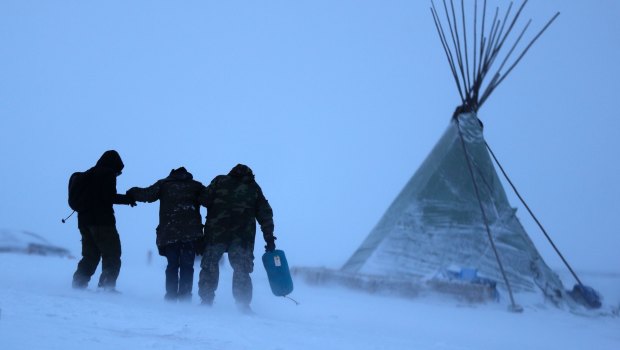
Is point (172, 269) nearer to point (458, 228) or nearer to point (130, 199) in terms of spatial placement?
point (130, 199)

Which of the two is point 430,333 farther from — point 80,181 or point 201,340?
point 80,181

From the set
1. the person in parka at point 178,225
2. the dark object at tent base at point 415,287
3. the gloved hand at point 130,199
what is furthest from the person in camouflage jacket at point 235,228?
the dark object at tent base at point 415,287

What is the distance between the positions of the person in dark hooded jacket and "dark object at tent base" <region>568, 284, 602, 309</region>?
17.6 feet

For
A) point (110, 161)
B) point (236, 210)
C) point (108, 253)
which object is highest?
point (110, 161)

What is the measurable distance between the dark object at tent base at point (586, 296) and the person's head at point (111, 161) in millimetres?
5515

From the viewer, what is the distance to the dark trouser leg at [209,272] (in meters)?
4.16

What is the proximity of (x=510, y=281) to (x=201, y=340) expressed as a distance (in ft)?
17.4

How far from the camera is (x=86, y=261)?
442 centimetres

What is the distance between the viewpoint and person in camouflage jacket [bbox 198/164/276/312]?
418cm

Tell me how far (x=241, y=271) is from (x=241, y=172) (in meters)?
0.82

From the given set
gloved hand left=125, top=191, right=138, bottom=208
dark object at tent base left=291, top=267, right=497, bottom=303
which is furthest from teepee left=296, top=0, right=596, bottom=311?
gloved hand left=125, top=191, right=138, bottom=208

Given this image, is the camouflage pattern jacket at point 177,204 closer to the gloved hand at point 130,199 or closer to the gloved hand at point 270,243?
the gloved hand at point 130,199

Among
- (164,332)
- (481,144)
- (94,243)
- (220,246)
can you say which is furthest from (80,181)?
(481,144)

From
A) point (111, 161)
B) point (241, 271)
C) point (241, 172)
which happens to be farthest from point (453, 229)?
point (111, 161)
